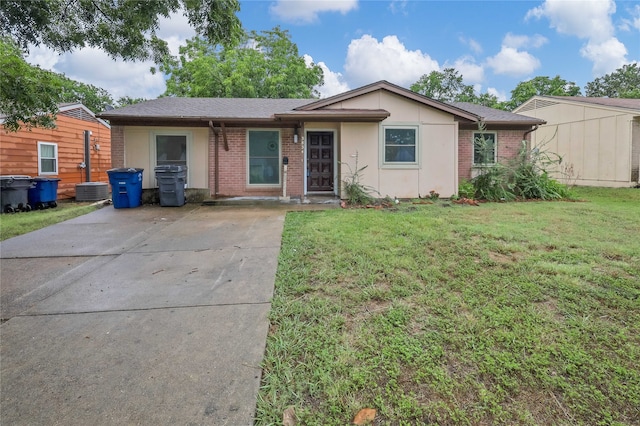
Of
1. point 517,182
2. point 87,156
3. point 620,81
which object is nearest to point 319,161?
point 517,182

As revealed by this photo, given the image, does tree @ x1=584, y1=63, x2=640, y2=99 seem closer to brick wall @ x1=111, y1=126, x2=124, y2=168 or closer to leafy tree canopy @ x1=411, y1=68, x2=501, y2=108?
leafy tree canopy @ x1=411, y1=68, x2=501, y2=108

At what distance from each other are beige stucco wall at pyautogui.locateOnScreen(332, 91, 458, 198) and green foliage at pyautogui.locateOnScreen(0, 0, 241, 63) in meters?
4.71

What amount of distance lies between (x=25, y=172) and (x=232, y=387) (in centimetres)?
1352

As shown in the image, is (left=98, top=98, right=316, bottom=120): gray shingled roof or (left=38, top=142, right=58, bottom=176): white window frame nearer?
(left=98, top=98, right=316, bottom=120): gray shingled roof

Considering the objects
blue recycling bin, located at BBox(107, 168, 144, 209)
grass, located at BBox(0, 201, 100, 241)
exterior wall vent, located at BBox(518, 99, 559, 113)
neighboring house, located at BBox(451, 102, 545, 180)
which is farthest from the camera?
exterior wall vent, located at BBox(518, 99, 559, 113)

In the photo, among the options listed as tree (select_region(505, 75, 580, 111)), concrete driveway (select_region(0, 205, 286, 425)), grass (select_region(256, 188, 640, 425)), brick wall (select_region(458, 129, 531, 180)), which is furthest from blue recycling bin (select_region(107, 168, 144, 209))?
tree (select_region(505, 75, 580, 111))

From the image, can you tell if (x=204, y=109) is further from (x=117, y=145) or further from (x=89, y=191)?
(x=89, y=191)

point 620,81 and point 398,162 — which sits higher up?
point 620,81

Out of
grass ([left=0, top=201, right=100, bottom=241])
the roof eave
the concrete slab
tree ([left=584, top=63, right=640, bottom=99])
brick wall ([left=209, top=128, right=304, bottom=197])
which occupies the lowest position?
the concrete slab

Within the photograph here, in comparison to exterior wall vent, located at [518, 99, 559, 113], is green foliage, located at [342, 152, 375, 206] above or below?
below

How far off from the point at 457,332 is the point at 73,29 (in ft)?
25.6

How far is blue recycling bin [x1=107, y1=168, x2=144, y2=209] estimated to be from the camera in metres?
9.31

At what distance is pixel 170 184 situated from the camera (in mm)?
9586

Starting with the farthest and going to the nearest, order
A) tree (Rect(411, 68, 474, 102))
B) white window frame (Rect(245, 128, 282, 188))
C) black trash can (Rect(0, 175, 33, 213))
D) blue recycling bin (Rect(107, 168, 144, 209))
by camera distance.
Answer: tree (Rect(411, 68, 474, 102)) → white window frame (Rect(245, 128, 282, 188)) → blue recycling bin (Rect(107, 168, 144, 209)) → black trash can (Rect(0, 175, 33, 213))
